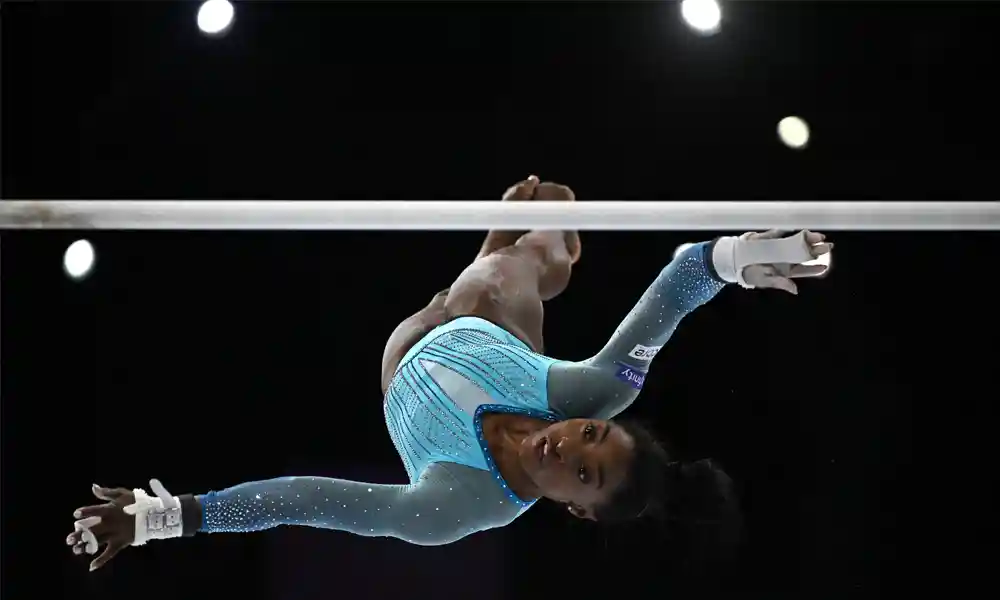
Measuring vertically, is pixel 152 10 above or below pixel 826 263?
above

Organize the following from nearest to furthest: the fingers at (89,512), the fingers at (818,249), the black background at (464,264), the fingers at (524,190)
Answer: the fingers at (818,249), the fingers at (89,512), the fingers at (524,190), the black background at (464,264)

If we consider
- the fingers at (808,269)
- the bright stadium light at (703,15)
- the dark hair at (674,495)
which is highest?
the bright stadium light at (703,15)

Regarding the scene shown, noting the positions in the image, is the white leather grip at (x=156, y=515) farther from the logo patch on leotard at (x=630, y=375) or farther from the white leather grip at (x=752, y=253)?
the white leather grip at (x=752, y=253)

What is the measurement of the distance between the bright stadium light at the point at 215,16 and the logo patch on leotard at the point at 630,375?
44.3 inches

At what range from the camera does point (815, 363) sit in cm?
210

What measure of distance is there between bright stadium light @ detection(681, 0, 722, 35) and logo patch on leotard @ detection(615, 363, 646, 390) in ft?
2.87

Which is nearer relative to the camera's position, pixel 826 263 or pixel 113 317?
pixel 826 263

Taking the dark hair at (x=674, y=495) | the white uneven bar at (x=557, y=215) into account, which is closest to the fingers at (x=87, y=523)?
the white uneven bar at (x=557, y=215)

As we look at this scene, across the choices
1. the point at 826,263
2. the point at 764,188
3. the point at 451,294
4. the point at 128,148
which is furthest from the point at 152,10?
the point at 826,263

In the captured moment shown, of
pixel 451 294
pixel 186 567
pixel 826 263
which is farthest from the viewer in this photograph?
pixel 186 567

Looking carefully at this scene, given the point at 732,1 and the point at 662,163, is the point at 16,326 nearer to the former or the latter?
the point at 662,163

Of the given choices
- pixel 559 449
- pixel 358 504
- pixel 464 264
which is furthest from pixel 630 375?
pixel 464 264

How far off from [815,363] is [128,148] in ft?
4.59

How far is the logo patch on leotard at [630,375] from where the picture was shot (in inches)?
62.1
